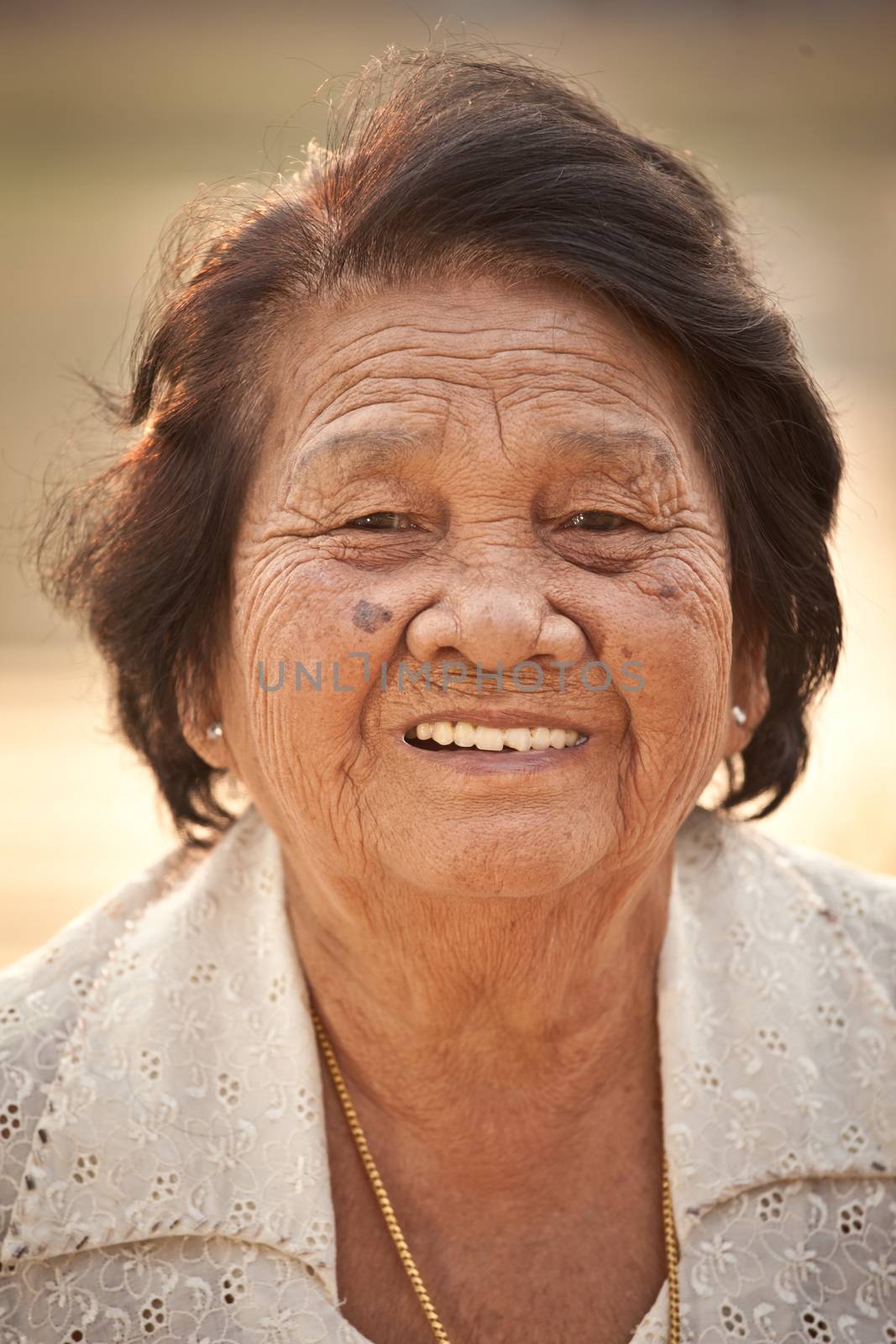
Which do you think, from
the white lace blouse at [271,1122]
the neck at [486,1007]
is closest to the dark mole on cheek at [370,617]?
the neck at [486,1007]

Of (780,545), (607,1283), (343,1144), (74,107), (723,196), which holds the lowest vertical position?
(607,1283)

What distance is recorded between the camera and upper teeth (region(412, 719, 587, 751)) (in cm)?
238

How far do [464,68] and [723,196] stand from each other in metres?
0.65

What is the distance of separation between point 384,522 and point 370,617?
0.19 m

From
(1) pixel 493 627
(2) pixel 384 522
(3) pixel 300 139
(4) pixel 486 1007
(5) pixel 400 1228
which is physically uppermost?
(3) pixel 300 139

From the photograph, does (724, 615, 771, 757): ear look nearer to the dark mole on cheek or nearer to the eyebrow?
the eyebrow

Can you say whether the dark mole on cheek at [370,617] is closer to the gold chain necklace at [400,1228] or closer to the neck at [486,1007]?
the neck at [486,1007]

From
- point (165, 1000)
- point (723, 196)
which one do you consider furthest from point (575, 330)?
point (165, 1000)

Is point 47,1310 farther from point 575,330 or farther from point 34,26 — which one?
point 34,26

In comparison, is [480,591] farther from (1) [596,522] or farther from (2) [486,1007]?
(2) [486,1007]

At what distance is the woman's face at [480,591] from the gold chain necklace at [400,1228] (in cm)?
50

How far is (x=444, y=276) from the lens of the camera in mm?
2475

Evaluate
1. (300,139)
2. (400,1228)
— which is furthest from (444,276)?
(300,139)

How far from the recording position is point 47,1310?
2.37 m
